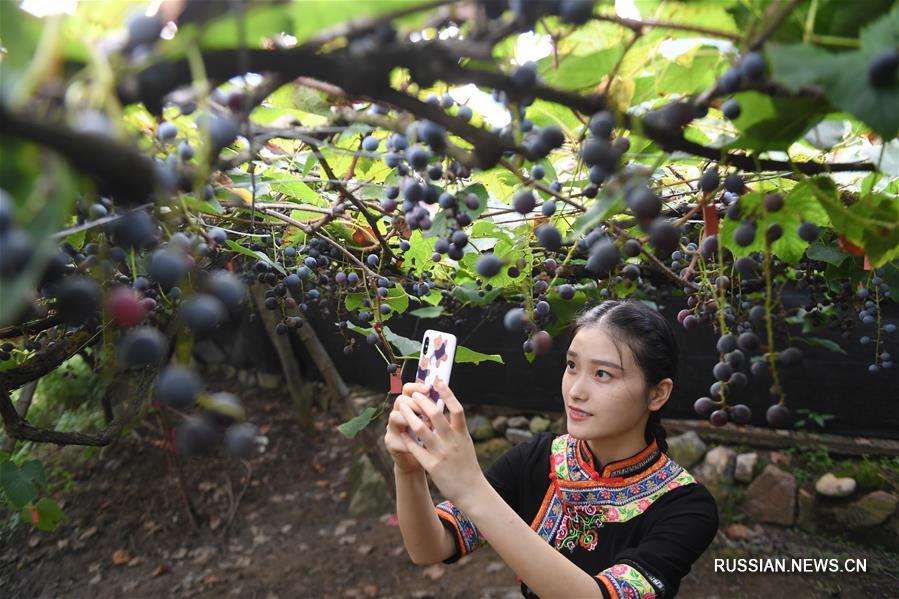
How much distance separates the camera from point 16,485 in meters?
2.15

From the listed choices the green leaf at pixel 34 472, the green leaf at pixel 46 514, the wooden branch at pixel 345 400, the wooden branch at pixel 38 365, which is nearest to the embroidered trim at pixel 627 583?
the wooden branch at pixel 38 365

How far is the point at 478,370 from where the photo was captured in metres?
4.74

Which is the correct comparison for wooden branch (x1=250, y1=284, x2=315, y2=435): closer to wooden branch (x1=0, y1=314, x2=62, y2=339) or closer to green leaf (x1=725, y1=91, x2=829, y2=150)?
wooden branch (x1=0, y1=314, x2=62, y2=339)

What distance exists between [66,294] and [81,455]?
5.85 meters

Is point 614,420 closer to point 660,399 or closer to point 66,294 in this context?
point 660,399

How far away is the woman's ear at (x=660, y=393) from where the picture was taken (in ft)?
5.14

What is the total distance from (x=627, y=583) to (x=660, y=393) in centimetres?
53

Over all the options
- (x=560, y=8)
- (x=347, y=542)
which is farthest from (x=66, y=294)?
(x=347, y=542)

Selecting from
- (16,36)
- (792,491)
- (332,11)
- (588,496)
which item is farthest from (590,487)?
(792,491)

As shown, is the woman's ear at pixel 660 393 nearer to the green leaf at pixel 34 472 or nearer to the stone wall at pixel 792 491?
the green leaf at pixel 34 472

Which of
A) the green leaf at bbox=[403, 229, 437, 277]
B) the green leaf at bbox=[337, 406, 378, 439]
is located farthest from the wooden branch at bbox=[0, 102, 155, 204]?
the green leaf at bbox=[403, 229, 437, 277]

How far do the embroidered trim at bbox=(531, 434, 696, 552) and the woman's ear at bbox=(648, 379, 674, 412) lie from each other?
4.7 inches

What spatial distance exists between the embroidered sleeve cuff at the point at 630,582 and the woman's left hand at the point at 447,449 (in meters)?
0.34

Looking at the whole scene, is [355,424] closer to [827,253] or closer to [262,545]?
[827,253]
